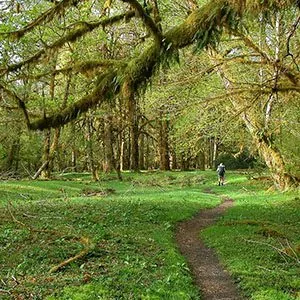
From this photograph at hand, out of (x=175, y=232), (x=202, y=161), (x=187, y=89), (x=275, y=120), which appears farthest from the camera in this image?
(x=202, y=161)

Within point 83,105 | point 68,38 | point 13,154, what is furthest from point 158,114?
point 13,154

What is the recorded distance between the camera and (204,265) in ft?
32.7

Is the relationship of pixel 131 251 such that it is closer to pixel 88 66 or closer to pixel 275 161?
pixel 88 66

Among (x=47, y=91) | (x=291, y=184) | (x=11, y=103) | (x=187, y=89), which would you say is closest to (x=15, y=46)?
(x=11, y=103)

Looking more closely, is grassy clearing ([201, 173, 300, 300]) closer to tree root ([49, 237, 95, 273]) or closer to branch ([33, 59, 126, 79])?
tree root ([49, 237, 95, 273])

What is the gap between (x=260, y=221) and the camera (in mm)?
14359

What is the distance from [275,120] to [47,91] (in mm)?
17012

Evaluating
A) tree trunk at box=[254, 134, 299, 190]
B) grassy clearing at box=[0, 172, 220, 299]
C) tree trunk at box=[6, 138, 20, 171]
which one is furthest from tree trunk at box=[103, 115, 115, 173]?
grassy clearing at box=[0, 172, 220, 299]

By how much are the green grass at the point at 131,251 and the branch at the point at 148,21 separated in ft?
14.2

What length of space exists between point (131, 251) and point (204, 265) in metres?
1.58

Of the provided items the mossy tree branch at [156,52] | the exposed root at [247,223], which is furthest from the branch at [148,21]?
the exposed root at [247,223]

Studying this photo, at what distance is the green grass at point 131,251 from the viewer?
7.82 metres

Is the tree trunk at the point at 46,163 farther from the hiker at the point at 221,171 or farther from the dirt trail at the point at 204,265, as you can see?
the dirt trail at the point at 204,265

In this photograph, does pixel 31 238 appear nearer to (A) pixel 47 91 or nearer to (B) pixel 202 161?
(A) pixel 47 91
